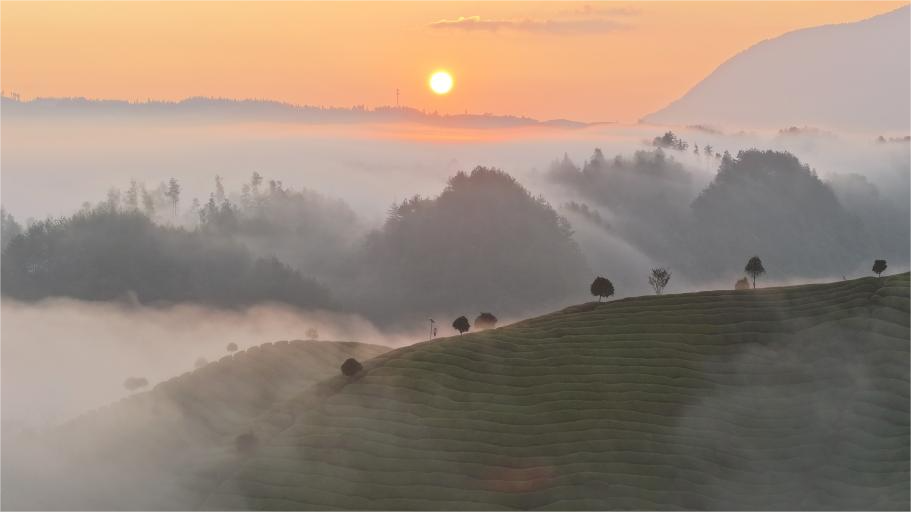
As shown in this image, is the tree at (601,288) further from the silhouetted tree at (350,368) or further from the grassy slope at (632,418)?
the silhouetted tree at (350,368)

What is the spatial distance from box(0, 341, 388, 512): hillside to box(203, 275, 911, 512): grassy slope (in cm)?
703

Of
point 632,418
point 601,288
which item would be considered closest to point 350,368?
point 632,418

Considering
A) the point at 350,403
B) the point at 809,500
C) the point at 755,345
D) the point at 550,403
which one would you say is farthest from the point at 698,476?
the point at 350,403

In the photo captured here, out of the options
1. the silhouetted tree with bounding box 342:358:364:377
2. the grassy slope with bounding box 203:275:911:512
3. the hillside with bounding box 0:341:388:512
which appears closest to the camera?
the grassy slope with bounding box 203:275:911:512

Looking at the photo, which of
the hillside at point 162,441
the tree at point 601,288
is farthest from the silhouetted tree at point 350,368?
the tree at point 601,288

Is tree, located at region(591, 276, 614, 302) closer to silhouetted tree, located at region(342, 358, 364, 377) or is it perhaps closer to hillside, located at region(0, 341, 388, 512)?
hillside, located at region(0, 341, 388, 512)

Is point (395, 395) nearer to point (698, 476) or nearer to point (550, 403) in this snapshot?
point (550, 403)

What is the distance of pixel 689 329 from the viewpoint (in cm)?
12912

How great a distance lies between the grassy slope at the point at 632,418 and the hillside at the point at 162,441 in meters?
7.03

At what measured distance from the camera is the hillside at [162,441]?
356ft

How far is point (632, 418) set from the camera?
363 ft

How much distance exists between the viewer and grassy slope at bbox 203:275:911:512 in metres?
99.6

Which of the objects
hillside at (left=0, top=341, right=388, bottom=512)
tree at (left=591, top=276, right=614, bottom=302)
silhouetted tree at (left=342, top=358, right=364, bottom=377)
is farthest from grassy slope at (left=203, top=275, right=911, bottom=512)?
tree at (left=591, top=276, right=614, bottom=302)

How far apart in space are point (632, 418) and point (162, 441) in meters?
48.7
